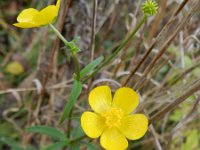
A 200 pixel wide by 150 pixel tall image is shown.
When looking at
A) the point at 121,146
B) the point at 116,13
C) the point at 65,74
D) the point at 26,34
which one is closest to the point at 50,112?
the point at 65,74

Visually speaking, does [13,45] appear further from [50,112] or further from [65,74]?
[50,112]

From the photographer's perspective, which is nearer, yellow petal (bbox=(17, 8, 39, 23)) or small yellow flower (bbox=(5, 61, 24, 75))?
yellow petal (bbox=(17, 8, 39, 23))

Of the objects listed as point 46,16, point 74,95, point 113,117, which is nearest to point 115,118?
point 113,117

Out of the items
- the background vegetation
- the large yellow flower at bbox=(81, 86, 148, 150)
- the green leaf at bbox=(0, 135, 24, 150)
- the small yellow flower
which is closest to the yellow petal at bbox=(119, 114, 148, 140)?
the large yellow flower at bbox=(81, 86, 148, 150)

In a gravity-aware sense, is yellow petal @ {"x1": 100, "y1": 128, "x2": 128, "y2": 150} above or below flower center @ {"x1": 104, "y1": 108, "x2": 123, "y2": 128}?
below

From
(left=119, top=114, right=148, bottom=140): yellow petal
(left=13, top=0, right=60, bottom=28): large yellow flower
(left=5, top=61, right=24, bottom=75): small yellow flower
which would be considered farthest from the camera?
(left=5, top=61, right=24, bottom=75): small yellow flower

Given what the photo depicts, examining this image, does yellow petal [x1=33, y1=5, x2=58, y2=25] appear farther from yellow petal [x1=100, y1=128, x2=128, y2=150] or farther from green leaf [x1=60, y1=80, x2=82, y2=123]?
yellow petal [x1=100, y1=128, x2=128, y2=150]

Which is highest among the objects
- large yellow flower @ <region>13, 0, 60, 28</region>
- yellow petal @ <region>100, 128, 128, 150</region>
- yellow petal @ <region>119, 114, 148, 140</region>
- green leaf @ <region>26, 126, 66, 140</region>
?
large yellow flower @ <region>13, 0, 60, 28</region>

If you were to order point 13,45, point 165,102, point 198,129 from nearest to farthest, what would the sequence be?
1. point 165,102
2. point 198,129
3. point 13,45
